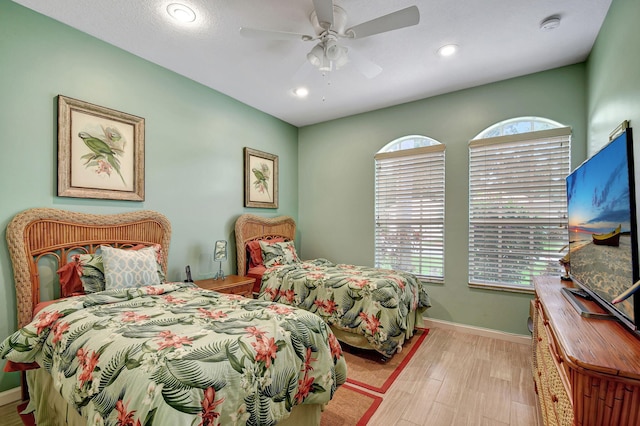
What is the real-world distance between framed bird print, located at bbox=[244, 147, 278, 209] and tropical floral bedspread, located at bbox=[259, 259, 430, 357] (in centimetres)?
118

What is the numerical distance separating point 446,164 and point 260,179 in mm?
2528

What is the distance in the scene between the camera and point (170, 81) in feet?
10.2

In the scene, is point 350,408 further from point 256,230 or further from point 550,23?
point 550,23

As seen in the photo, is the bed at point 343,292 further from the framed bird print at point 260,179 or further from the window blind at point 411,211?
the window blind at point 411,211

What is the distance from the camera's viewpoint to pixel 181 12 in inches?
86.5

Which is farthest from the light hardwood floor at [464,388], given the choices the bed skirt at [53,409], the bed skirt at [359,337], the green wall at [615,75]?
the green wall at [615,75]

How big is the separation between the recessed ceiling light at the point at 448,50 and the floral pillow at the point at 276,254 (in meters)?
2.86

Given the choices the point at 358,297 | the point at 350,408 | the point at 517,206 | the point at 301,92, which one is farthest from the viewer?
the point at 301,92

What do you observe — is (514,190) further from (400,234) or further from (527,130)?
(400,234)

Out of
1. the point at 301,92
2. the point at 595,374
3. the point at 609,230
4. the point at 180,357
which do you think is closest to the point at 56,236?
the point at 180,357

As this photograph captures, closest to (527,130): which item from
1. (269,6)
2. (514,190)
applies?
(514,190)

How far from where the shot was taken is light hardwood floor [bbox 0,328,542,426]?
1949mm

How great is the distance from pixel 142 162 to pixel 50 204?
0.80 metres

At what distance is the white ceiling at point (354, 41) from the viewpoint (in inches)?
84.8
